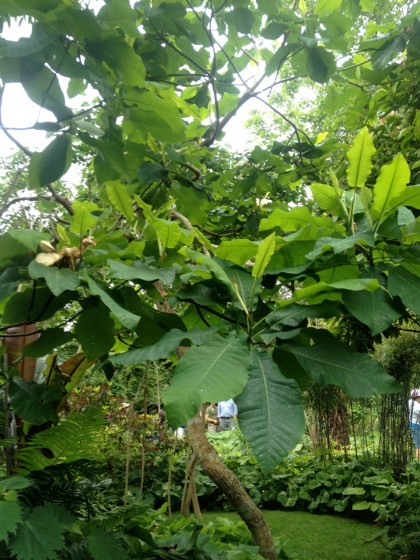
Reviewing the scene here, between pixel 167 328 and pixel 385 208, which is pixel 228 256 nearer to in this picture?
pixel 167 328

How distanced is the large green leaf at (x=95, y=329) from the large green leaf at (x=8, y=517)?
1.52 ft

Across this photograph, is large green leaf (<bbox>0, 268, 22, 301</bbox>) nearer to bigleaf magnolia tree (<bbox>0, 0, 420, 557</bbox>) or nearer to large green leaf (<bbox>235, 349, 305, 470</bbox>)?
bigleaf magnolia tree (<bbox>0, 0, 420, 557</bbox>)

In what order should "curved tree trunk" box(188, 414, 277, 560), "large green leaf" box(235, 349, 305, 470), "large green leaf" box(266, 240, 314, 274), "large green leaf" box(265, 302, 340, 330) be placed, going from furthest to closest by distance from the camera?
"curved tree trunk" box(188, 414, 277, 560)
"large green leaf" box(266, 240, 314, 274)
"large green leaf" box(265, 302, 340, 330)
"large green leaf" box(235, 349, 305, 470)

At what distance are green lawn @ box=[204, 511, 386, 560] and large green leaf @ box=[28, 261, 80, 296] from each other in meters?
3.70

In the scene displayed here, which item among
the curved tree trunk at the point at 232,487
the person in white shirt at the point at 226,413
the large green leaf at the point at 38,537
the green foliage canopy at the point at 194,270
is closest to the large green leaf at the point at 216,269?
the green foliage canopy at the point at 194,270

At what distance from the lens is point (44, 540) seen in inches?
47.5

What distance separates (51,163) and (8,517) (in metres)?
0.74

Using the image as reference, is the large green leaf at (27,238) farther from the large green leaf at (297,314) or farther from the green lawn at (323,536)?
the green lawn at (323,536)

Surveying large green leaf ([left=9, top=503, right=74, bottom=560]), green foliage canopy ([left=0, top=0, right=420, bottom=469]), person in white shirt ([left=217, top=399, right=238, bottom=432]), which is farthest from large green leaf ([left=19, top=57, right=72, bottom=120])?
person in white shirt ([left=217, top=399, right=238, bottom=432])

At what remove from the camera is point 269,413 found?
611mm

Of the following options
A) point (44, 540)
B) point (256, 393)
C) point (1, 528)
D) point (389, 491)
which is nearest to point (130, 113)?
point (256, 393)

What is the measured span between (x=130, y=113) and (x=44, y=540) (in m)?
0.98

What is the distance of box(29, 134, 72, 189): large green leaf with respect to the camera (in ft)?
3.05

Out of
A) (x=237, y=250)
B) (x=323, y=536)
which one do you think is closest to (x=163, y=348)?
(x=237, y=250)
